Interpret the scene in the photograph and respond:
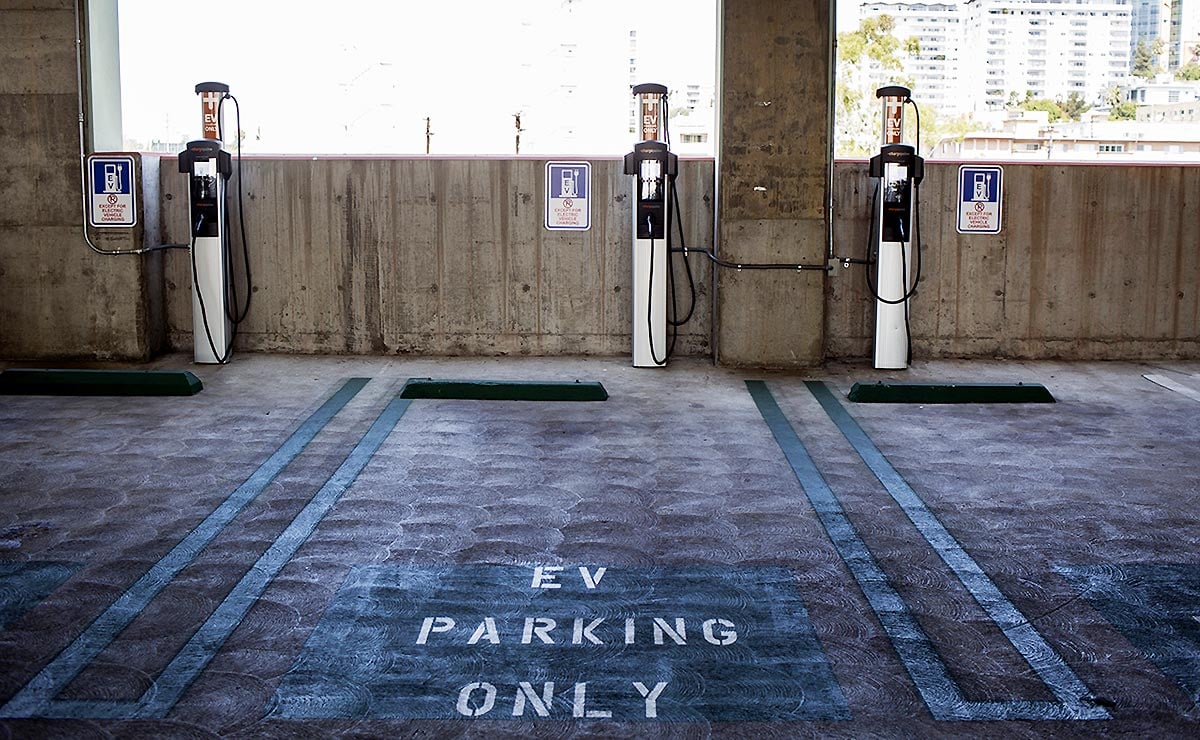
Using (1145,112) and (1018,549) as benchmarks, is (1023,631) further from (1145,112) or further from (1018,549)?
(1145,112)

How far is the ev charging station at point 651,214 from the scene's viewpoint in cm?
766

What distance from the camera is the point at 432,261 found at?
27.4ft

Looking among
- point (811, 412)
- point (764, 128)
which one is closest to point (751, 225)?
point (764, 128)

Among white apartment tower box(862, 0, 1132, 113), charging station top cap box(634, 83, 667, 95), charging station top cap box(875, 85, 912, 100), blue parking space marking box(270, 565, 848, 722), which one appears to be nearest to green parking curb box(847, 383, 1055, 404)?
charging station top cap box(875, 85, 912, 100)

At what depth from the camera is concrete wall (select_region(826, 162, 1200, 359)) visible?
8.23m

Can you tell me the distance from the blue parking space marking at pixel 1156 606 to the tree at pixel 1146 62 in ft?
23.4

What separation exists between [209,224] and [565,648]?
215 inches

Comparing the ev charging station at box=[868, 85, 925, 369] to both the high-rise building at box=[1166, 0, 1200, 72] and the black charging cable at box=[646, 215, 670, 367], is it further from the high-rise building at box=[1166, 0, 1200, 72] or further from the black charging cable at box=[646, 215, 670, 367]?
the high-rise building at box=[1166, 0, 1200, 72]

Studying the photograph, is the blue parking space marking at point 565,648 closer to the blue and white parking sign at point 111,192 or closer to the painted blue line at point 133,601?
the painted blue line at point 133,601

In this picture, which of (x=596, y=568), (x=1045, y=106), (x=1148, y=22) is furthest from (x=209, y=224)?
(x=1148, y=22)

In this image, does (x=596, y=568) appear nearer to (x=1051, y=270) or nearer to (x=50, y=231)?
(x=1051, y=270)

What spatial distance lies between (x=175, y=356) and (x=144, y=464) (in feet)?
9.91

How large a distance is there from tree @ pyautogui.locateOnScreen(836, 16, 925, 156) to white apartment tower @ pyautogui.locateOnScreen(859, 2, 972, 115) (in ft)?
0.31

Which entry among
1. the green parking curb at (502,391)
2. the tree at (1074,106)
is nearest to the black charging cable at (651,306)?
the green parking curb at (502,391)
